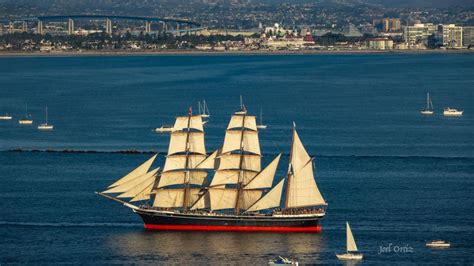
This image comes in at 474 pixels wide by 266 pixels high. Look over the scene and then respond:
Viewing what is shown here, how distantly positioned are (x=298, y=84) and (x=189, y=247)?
249ft

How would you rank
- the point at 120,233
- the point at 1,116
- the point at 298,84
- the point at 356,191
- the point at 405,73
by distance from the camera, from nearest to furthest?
the point at 120,233 < the point at 356,191 < the point at 1,116 < the point at 298,84 < the point at 405,73

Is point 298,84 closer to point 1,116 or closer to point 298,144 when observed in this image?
point 1,116

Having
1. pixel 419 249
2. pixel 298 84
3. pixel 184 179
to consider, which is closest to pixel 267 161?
pixel 184 179

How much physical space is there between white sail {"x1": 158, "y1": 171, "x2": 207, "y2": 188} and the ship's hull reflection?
5.55 feet

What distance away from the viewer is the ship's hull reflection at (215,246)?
38.4 meters

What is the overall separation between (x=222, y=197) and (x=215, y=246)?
105 inches

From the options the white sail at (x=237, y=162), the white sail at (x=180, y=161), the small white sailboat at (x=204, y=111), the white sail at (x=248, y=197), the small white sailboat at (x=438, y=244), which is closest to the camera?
the small white sailboat at (x=438, y=244)

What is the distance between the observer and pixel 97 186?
50531mm

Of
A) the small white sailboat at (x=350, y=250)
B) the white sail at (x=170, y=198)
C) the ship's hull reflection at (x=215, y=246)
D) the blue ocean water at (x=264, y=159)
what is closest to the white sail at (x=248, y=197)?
the ship's hull reflection at (x=215, y=246)

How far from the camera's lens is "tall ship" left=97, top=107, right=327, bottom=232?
41.9 m

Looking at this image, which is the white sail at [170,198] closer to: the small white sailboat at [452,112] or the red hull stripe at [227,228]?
the red hull stripe at [227,228]

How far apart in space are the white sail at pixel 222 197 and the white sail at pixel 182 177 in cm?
67

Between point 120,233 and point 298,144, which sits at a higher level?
point 298,144

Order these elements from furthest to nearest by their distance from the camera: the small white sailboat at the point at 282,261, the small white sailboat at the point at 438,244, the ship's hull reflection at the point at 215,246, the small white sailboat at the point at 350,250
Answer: the small white sailboat at the point at 438,244 → the ship's hull reflection at the point at 215,246 → the small white sailboat at the point at 350,250 → the small white sailboat at the point at 282,261
